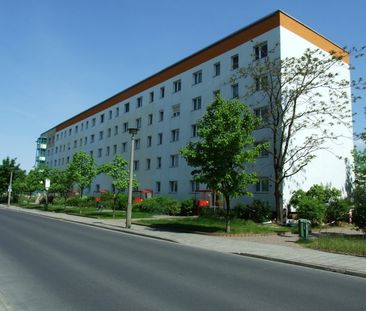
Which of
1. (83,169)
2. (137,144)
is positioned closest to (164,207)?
(83,169)

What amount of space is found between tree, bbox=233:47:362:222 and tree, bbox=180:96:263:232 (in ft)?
25.3

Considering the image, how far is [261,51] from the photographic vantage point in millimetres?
32125

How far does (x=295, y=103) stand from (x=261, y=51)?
21.9ft

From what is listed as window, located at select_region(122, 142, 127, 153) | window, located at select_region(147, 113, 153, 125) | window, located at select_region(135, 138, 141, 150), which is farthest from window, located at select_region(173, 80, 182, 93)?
window, located at select_region(122, 142, 127, 153)

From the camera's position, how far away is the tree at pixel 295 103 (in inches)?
1075

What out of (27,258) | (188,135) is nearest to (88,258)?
(27,258)

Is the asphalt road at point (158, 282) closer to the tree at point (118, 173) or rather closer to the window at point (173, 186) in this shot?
the tree at point (118, 173)

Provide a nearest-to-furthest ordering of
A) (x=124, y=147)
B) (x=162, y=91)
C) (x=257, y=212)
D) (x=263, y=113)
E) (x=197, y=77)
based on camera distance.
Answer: (x=257, y=212) < (x=263, y=113) < (x=197, y=77) < (x=162, y=91) < (x=124, y=147)

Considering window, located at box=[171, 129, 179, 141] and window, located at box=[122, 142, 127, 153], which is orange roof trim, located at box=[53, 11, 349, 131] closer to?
window, located at box=[171, 129, 179, 141]

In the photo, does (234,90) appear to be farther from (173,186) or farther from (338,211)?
(338,211)

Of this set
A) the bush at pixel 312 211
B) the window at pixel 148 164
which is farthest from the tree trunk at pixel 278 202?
the window at pixel 148 164

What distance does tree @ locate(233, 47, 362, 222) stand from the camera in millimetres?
27297

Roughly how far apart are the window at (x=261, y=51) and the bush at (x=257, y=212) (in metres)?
11.7

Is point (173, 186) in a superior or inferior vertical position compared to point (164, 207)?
superior
